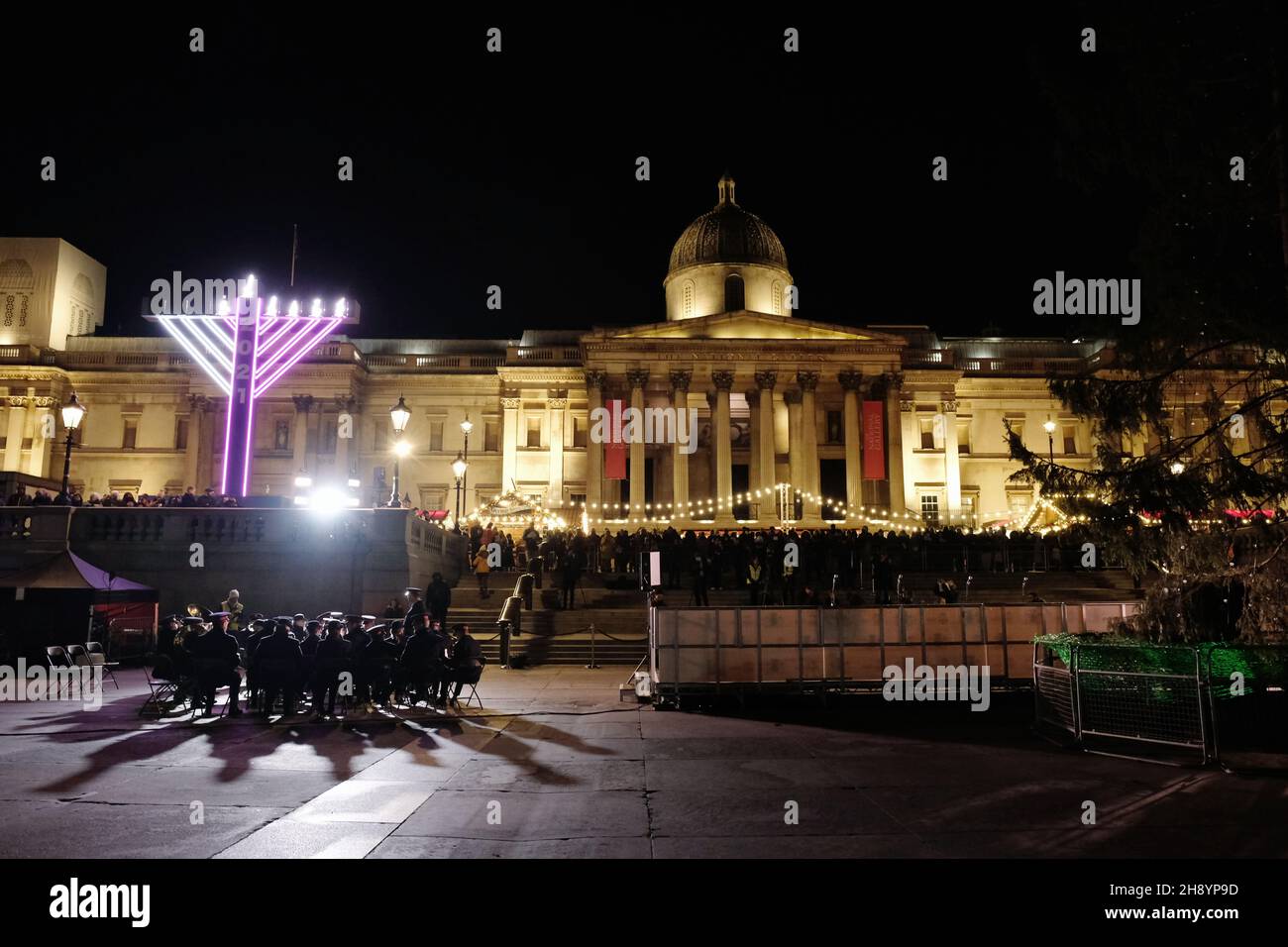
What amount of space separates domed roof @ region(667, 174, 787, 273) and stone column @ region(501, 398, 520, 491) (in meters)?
14.0

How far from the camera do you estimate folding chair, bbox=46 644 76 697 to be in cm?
1614

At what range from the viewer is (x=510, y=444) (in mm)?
50188

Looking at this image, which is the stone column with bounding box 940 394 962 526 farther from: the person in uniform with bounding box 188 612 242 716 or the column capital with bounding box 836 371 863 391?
the person in uniform with bounding box 188 612 242 716

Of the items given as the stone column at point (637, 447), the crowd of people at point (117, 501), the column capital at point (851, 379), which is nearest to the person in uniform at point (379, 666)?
the crowd of people at point (117, 501)

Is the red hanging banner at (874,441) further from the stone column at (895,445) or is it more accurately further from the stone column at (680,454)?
the stone column at (680,454)

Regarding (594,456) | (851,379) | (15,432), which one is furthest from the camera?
(15,432)

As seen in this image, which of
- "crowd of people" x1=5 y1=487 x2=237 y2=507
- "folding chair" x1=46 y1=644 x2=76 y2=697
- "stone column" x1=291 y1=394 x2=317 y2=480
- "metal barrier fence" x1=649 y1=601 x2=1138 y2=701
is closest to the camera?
"metal barrier fence" x1=649 y1=601 x2=1138 y2=701

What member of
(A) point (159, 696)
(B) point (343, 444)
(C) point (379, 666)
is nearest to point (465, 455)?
(B) point (343, 444)

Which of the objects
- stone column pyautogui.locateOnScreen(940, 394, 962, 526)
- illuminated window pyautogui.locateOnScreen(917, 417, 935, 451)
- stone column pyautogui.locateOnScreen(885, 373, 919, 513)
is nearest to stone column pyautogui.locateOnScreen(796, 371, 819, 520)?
stone column pyautogui.locateOnScreen(885, 373, 919, 513)

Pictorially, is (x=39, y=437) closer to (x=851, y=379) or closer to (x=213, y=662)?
(x=851, y=379)

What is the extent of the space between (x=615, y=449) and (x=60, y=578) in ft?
93.2

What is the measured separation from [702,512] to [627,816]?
3719 cm

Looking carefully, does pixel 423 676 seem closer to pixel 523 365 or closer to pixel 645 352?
pixel 645 352
